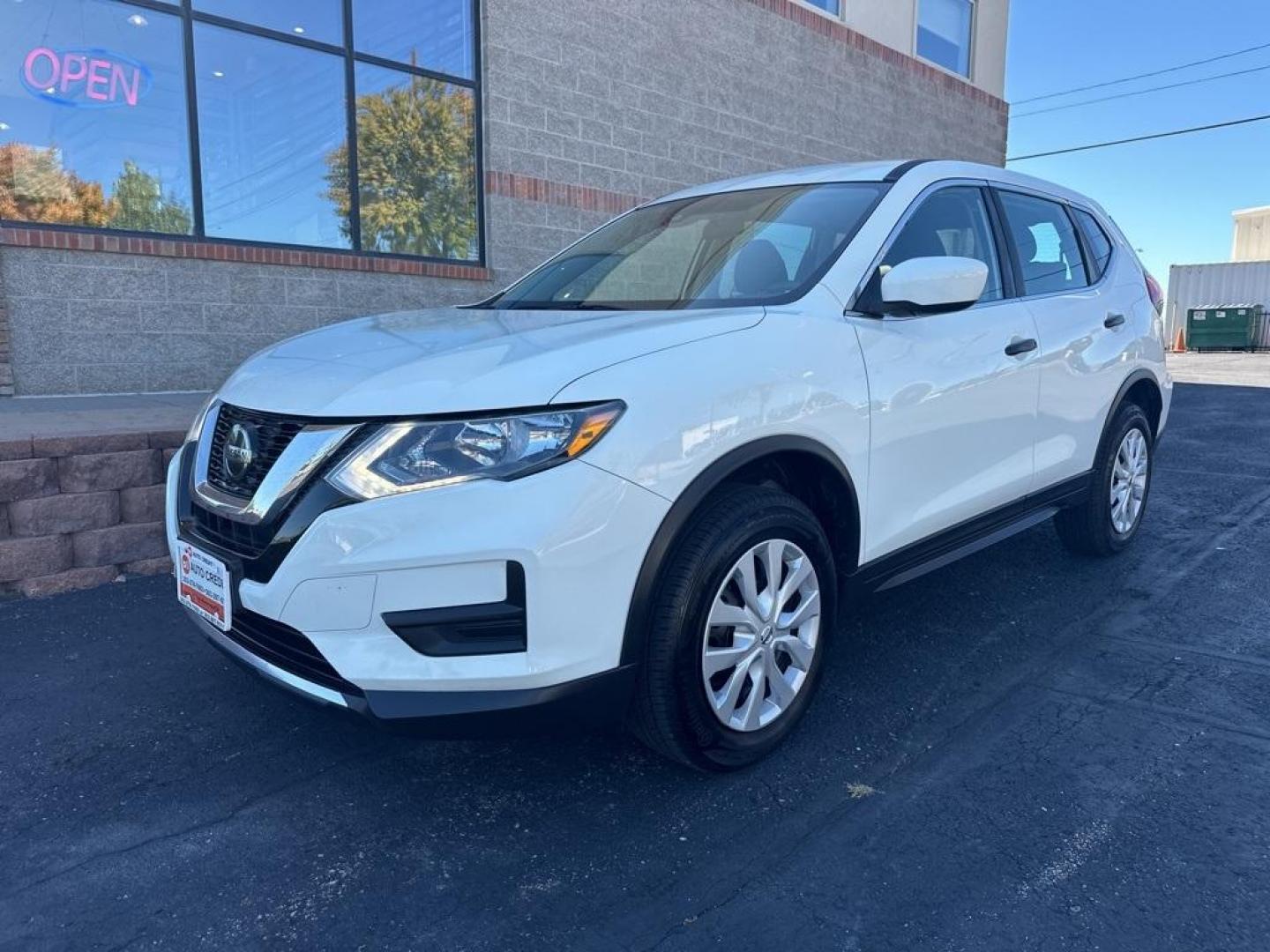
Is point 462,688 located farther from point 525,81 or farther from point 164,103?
point 525,81

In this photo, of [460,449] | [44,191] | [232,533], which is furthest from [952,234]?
[44,191]

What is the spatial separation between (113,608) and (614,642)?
9.66 ft

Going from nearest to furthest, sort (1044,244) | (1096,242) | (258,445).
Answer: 1. (258,445)
2. (1044,244)
3. (1096,242)

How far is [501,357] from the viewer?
7.63 ft

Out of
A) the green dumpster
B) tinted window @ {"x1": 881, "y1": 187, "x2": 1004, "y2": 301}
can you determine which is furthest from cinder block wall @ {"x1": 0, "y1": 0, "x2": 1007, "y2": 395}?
the green dumpster

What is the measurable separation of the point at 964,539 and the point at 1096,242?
6.75 ft

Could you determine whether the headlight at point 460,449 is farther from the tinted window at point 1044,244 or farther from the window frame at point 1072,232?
the tinted window at point 1044,244

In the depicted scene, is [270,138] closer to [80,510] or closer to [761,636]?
[80,510]

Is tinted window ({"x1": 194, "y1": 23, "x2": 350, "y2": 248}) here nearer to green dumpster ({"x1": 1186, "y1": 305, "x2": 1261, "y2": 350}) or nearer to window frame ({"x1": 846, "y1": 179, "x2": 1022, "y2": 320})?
window frame ({"x1": 846, "y1": 179, "x2": 1022, "y2": 320})

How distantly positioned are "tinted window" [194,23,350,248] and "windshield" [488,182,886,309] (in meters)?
4.37

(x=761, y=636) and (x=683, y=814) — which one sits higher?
(x=761, y=636)

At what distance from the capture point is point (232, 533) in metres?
2.40

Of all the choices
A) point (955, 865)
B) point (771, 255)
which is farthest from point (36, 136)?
point (955, 865)

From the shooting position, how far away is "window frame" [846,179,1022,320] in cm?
295
